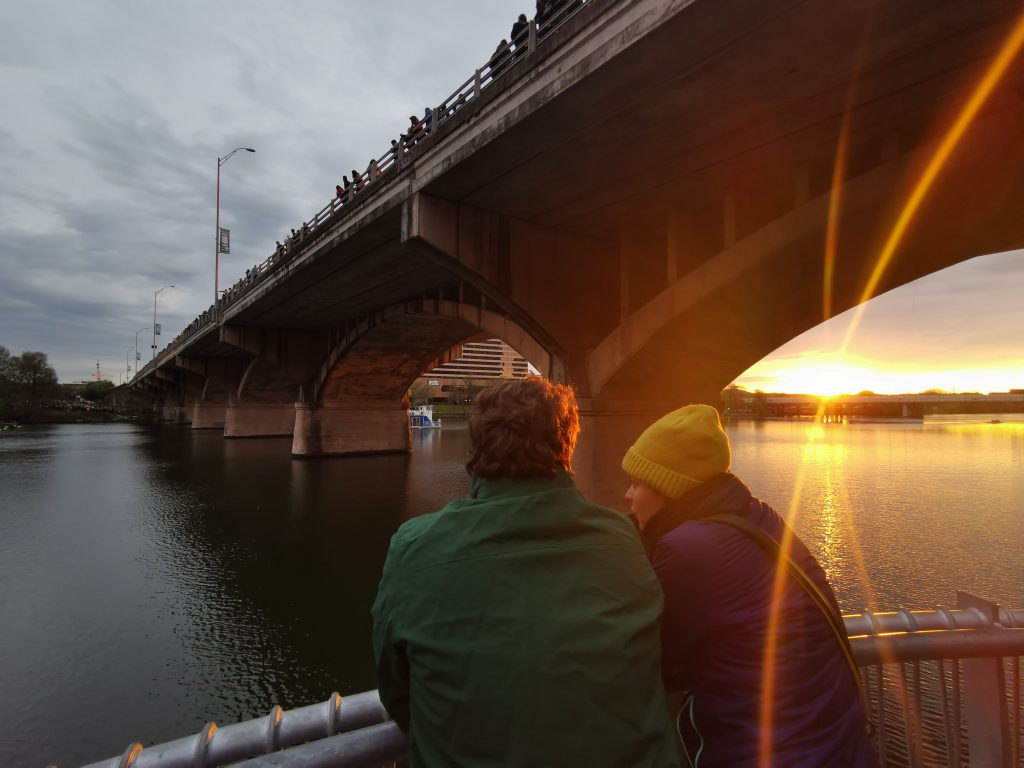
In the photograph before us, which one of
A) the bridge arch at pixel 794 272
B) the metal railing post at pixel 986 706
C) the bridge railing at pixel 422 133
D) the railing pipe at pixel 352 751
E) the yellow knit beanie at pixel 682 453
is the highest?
the bridge railing at pixel 422 133

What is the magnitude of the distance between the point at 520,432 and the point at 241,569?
1236 centimetres

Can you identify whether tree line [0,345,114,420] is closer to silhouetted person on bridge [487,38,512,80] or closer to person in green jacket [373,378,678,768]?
silhouetted person on bridge [487,38,512,80]

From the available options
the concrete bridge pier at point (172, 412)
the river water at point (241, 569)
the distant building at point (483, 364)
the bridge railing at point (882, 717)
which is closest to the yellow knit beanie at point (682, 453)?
the bridge railing at point (882, 717)

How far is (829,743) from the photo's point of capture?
143 centimetres

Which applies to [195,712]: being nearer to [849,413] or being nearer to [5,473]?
[5,473]

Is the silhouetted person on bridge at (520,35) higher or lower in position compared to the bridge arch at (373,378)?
higher

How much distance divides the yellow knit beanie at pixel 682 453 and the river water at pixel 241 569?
6846 mm

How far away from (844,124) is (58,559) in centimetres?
1750

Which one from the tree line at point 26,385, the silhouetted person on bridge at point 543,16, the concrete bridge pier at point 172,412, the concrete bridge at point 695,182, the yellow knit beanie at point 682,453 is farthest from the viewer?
the tree line at point 26,385

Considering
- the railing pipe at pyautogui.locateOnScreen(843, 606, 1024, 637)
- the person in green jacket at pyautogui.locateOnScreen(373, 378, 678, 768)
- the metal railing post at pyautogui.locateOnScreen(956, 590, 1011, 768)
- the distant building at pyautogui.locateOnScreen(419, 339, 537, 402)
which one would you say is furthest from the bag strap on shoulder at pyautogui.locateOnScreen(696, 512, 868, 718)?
the distant building at pyautogui.locateOnScreen(419, 339, 537, 402)

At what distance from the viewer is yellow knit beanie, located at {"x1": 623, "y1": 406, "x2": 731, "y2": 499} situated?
169 centimetres

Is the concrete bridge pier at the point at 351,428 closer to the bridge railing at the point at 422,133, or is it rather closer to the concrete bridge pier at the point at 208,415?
the bridge railing at the point at 422,133

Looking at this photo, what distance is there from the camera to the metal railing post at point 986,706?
2.21 m

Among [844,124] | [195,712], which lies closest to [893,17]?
[844,124]
